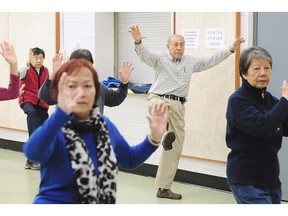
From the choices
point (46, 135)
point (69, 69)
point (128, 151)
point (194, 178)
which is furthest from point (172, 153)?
point (46, 135)

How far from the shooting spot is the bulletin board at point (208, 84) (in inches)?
186

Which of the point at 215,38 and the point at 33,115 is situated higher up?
the point at 215,38

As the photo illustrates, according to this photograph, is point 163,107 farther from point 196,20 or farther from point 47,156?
point 196,20

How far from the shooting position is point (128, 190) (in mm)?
4918

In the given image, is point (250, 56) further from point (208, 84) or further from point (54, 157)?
point (208, 84)

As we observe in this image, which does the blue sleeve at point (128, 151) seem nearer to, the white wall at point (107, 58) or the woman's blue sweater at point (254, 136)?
the woman's blue sweater at point (254, 136)

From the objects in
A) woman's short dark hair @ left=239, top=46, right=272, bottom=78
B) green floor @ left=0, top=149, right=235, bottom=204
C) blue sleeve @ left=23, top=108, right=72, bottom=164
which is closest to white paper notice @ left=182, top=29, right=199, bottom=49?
green floor @ left=0, top=149, right=235, bottom=204

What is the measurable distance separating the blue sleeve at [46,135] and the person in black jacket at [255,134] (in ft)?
3.26

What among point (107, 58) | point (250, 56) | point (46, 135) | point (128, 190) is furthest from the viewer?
point (107, 58)

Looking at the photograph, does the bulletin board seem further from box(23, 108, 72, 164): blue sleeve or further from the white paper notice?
box(23, 108, 72, 164): blue sleeve

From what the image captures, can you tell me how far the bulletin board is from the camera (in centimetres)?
471

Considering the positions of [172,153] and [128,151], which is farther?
[172,153]

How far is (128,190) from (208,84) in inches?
47.9

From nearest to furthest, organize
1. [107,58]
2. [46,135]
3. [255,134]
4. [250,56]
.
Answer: [46,135] → [255,134] → [250,56] → [107,58]
